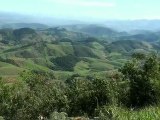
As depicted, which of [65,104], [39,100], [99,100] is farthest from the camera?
[39,100]

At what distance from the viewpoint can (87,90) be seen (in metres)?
32.3

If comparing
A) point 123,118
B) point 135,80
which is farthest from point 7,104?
point 123,118

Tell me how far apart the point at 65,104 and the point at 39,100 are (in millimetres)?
3586

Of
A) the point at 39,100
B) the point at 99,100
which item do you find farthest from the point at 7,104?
the point at 99,100

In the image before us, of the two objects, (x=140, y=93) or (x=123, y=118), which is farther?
(x=140, y=93)

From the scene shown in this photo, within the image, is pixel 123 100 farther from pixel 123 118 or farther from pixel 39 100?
pixel 123 118

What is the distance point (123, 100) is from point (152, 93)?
8.34 feet

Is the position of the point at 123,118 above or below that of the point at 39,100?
above

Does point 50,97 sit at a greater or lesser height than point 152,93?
lesser

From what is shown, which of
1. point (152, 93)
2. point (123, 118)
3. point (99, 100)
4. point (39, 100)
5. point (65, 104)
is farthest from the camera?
point (39, 100)

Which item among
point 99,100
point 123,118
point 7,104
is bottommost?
point 7,104

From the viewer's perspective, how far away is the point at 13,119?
2914 centimetres

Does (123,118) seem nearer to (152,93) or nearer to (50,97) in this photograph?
(152,93)

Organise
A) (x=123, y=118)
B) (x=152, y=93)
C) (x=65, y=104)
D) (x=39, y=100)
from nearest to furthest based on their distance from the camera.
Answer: (x=123, y=118)
(x=152, y=93)
(x=65, y=104)
(x=39, y=100)
